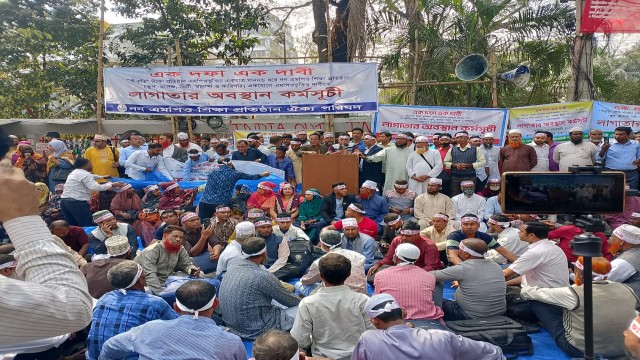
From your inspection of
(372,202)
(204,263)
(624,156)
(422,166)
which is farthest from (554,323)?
(624,156)

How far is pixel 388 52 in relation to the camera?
41.7ft

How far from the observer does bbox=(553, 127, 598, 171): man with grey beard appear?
8086 millimetres

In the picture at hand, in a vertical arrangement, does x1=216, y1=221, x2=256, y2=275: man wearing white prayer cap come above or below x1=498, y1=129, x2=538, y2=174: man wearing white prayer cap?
below

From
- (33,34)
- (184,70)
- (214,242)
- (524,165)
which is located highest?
(33,34)

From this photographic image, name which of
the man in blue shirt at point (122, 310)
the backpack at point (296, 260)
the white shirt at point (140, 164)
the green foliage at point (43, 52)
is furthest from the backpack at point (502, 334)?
the green foliage at point (43, 52)

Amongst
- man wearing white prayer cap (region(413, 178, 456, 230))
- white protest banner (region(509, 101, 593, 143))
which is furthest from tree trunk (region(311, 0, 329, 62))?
man wearing white prayer cap (region(413, 178, 456, 230))

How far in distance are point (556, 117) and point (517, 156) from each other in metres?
2.60

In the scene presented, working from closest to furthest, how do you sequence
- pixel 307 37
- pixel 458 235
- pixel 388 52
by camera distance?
pixel 458 235, pixel 388 52, pixel 307 37

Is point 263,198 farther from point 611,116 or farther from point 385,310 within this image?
point 611,116

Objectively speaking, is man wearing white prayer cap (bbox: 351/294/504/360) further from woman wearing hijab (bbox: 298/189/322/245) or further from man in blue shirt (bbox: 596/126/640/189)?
man in blue shirt (bbox: 596/126/640/189)

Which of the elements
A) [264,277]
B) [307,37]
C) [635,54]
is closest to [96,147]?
[264,277]

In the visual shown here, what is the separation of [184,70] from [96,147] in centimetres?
226

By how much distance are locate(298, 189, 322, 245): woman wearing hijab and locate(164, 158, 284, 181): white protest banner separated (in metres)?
0.91

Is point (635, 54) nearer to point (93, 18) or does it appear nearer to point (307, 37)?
point (307, 37)
